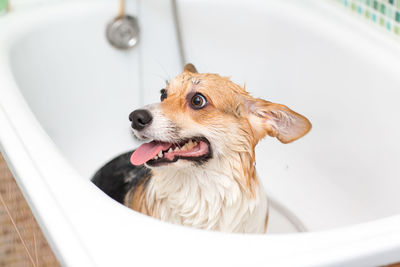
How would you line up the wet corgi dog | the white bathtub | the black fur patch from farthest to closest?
the black fur patch → the wet corgi dog → the white bathtub

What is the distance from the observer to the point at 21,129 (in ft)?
3.85

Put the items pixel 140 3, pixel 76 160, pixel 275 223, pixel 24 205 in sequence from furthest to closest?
1. pixel 140 3
2. pixel 76 160
3. pixel 275 223
4. pixel 24 205

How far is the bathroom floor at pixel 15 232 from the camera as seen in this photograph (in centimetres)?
106

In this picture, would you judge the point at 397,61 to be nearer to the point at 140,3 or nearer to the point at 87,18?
the point at 140,3

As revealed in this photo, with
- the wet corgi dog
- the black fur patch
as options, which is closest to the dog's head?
the wet corgi dog

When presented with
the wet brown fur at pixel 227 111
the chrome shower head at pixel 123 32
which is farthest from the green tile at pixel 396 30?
the chrome shower head at pixel 123 32

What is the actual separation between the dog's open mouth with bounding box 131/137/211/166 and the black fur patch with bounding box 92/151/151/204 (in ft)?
0.62

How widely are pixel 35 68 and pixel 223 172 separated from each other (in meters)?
0.98

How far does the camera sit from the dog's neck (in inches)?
42.3

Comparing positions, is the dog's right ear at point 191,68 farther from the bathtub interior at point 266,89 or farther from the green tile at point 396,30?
the green tile at point 396,30

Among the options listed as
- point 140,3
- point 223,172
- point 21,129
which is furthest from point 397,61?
point 21,129

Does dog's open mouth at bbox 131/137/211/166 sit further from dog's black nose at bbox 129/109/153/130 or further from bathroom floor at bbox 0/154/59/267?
bathroom floor at bbox 0/154/59/267

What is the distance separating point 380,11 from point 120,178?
959 mm

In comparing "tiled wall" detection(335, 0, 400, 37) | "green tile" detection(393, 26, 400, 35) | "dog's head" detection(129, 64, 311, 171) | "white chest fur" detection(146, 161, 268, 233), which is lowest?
"white chest fur" detection(146, 161, 268, 233)
